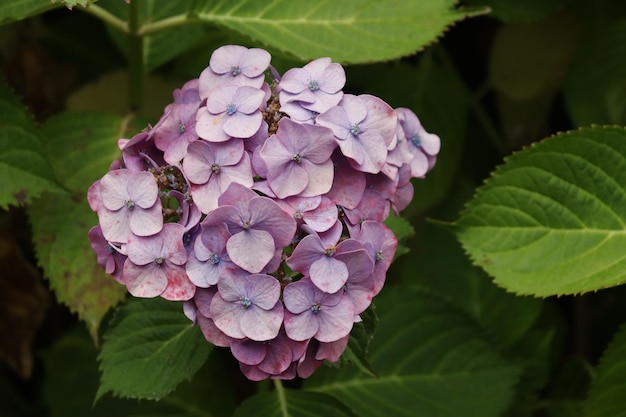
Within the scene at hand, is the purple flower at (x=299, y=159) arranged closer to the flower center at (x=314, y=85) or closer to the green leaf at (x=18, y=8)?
the flower center at (x=314, y=85)

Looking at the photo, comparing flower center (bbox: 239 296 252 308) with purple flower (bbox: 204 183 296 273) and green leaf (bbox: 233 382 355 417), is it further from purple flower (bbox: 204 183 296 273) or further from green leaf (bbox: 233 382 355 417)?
green leaf (bbox: 233 382 355 417)

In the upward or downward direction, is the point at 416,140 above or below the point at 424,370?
above

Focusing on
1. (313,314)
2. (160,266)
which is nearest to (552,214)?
(313,314)

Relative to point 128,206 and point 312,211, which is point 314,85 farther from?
point 128,206

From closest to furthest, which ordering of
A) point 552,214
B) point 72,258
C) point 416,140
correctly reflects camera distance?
point 416,140 < point 552,214 < point 72,258

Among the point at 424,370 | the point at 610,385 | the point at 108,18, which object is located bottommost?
the point at 424,370

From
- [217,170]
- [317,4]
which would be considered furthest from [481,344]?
[217,170]

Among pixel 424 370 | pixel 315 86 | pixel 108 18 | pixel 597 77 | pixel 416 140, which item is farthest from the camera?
pixel 597 77
